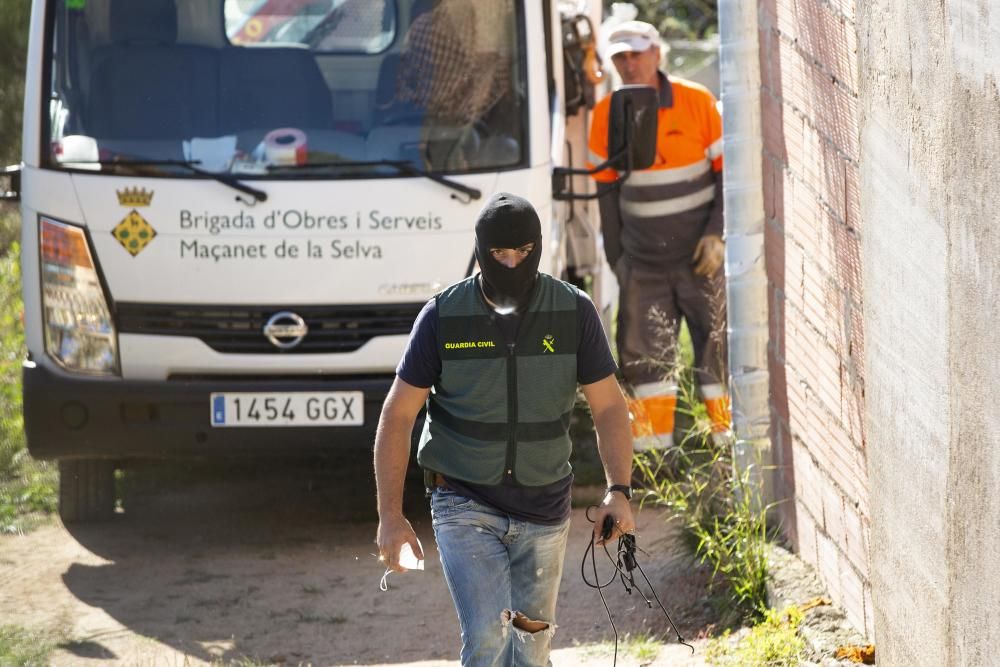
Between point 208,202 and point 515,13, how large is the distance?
1.45m

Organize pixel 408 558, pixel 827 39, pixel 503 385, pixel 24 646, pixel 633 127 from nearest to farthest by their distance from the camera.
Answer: pixel 408 558 → pixel 503 385 → pixel 827 39 → pixel 24 646 → pixel 633 127

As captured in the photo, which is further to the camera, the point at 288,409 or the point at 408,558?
the point at 288,409

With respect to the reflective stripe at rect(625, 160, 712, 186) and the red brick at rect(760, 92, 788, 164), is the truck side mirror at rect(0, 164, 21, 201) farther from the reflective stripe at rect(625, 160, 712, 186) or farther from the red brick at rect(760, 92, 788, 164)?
the red brick at rect(760, 92, 788, 164)

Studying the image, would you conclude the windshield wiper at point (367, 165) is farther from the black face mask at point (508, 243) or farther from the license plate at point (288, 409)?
the black face mask at point (508, 243)

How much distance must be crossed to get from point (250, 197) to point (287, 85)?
500mm

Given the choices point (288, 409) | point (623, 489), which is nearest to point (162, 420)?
point (288, 409)

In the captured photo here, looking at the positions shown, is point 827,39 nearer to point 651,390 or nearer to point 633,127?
point 633,127

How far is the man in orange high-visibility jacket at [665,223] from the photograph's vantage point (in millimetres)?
7230

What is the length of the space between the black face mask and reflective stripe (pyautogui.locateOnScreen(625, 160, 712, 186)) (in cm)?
381

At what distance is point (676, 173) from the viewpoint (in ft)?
24.0

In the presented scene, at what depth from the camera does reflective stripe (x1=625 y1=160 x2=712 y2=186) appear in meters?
7.30

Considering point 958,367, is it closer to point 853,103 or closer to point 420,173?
point 853,103

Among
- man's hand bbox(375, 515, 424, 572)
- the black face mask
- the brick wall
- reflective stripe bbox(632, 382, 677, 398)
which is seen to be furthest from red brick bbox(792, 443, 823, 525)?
reflective stripe bbox(632, 382, 677, 398)

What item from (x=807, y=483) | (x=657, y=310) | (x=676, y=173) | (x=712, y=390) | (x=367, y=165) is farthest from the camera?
(x=676, y=173)
